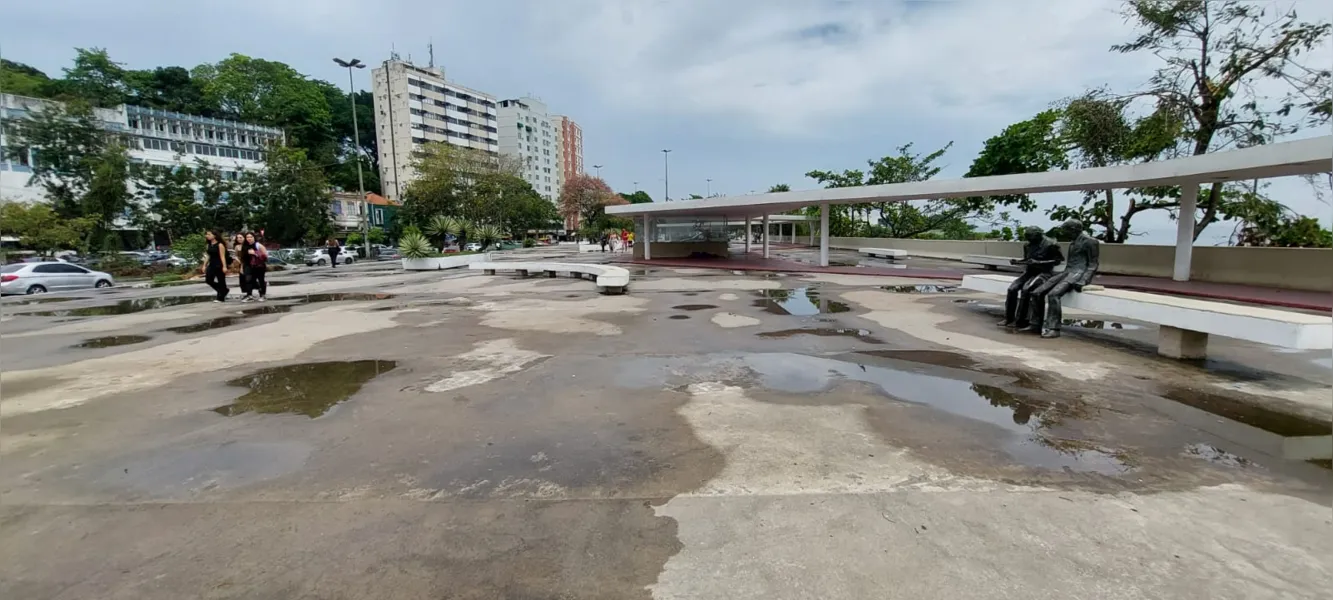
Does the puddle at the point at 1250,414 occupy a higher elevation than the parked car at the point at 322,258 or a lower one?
lower

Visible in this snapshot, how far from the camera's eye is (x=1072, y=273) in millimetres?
7441

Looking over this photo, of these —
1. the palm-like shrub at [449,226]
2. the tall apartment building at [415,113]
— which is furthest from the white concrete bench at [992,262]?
the tall apartment building at [415,113]

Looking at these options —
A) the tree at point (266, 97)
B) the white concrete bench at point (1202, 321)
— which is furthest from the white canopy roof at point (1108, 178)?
the tree at point (266, 97)

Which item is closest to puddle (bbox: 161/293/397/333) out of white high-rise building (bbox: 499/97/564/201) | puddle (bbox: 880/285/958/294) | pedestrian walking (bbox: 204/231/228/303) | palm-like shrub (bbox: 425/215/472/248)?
pedestrian walking (bbox: 204/231/228/303)

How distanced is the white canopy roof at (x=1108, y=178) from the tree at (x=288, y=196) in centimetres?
2748

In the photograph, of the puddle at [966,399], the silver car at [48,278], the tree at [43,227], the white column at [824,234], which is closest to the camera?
the puddle at [966,399]

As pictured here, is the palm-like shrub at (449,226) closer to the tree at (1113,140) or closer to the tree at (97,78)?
the tree at (97,78)

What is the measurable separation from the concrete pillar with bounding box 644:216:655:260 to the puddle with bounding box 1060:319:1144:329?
65.9ft

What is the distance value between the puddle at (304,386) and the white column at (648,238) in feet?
70.2

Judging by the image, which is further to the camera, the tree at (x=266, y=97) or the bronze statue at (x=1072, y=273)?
the tree at (x=266, y=97)

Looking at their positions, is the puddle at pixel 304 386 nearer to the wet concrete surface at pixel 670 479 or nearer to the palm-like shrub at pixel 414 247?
the wet concrete surface at pixel 670 479

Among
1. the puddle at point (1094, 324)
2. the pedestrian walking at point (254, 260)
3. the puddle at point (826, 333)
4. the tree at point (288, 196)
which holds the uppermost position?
the tree at point (288, 196)

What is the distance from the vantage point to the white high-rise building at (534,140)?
102 m

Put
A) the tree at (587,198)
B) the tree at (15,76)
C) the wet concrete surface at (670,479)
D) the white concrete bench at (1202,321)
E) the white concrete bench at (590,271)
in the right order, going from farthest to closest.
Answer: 1. the tree at (587,198)
2. the white concrete bench at (590,271)
3. the white concrete bench at (1202,321)
4. the tree at (15,76)
5. the wet concrete surface at (670,479)
